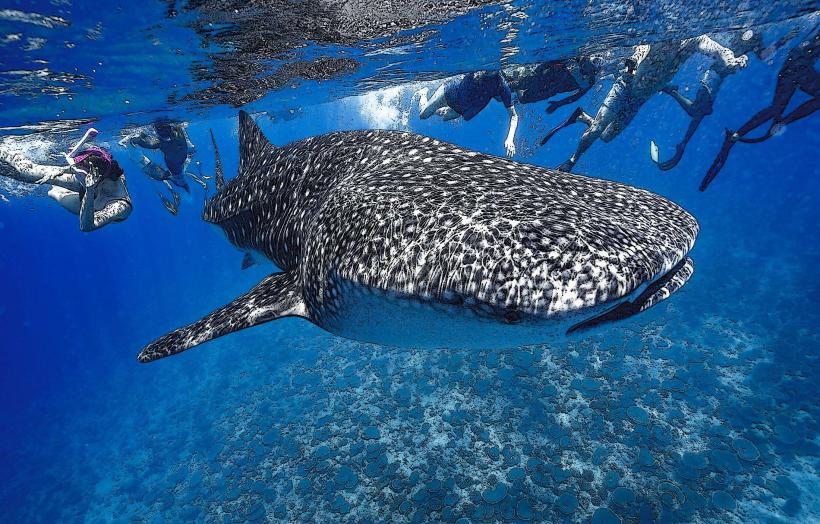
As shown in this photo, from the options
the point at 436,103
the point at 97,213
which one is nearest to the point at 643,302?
the point at 97,213

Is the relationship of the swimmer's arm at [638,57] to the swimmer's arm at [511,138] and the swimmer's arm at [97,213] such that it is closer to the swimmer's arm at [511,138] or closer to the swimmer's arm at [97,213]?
the swimmer's arm at [511,138]

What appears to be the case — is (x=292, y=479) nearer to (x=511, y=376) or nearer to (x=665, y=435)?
(x=511, y=376)

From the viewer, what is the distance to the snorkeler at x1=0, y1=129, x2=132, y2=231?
860 cm

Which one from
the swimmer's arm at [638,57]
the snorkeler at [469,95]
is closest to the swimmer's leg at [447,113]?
the snorkeler at [469,95]

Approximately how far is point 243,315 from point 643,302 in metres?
3.52

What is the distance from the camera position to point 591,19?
12.8m

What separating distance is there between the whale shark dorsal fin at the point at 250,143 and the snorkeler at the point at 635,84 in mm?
8962

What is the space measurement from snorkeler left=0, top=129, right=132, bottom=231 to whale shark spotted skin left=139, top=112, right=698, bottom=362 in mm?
6450

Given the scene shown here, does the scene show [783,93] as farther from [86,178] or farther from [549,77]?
[86,178]

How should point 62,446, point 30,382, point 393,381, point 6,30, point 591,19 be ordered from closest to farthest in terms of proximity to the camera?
1. point 6,30
2. point 393,381
3. point 591,19
4. point 62,446
5. point 30,382

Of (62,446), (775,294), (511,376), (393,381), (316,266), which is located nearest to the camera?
(316,266)

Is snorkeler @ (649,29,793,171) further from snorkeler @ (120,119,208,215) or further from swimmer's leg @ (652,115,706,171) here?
snorkeler @ (120,119,208,215)

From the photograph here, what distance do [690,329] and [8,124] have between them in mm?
24100

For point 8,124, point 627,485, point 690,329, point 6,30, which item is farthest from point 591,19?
point 8,124
